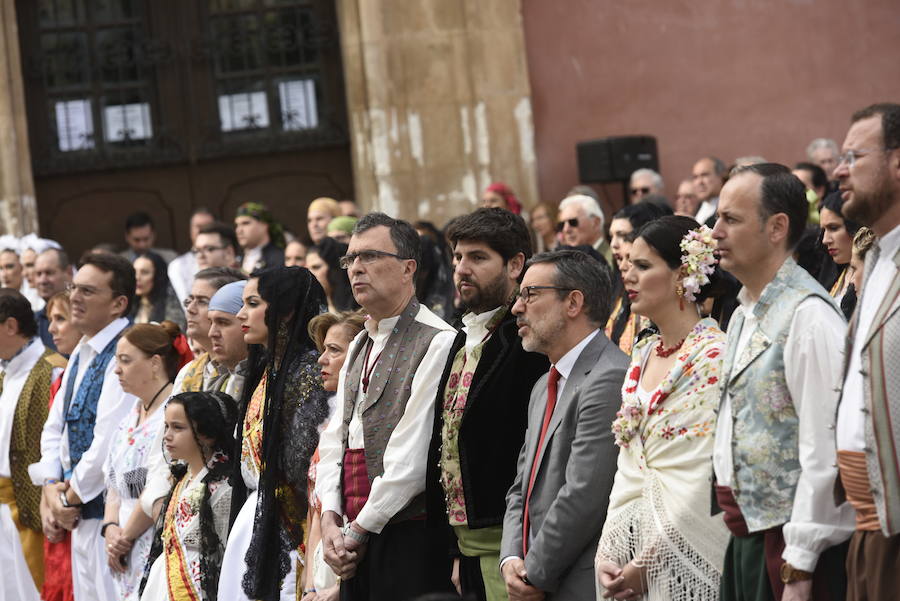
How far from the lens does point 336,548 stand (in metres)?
5.04

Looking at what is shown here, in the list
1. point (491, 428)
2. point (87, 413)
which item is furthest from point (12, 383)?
point (491, 428)

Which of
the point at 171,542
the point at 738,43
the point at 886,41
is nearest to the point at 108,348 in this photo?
the point at 171,542

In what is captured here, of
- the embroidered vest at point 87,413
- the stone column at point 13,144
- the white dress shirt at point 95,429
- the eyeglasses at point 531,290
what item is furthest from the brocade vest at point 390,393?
the stone column at point 13,144

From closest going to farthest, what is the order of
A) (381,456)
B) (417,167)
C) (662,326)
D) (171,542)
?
(662,326) < (381,456) < (171,542) < (417,167)

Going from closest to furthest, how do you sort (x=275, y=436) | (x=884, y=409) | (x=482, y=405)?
1. (x=884, y=409)
2. (x=482, y=405)
3. (x=275, y=436)

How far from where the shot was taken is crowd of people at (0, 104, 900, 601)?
11.8 ft

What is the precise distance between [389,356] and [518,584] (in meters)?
1.07

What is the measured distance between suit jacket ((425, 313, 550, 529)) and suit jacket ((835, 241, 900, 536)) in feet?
5.52

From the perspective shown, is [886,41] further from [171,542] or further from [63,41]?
[171,542]

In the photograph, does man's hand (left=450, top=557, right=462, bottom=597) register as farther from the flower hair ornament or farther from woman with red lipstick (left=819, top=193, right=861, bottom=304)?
woman with red lipstick (left=819, top=193, right=861, bottom=304)

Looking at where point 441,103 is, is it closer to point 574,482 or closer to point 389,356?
point 389,356

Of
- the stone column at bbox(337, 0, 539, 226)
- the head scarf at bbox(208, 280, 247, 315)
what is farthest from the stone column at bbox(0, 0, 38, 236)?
the head scarf at bbox(208, 280, 247, 315)

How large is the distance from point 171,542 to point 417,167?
613 cm

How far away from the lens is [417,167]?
11.6 m
